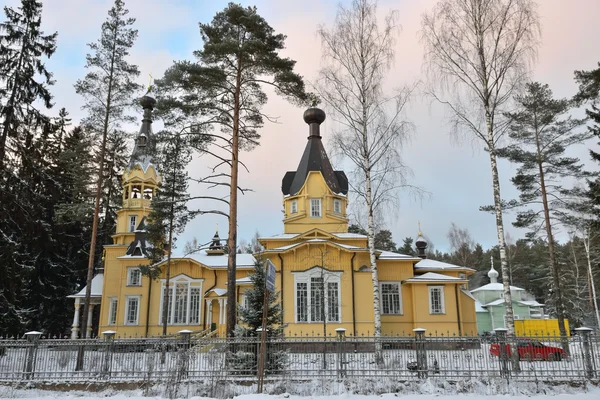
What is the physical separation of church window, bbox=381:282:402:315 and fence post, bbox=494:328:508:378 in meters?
10.4

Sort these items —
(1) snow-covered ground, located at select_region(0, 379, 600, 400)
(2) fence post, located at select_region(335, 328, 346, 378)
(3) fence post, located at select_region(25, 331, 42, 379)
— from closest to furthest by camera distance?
1. (1) snow-covered ground, located at select_region(0, 379, 600, 400)
2. (2) fence post, located at select_region(335, 328, 346, 378)
3. (3) fence post, located at select_region(25, 331, 42, 379)

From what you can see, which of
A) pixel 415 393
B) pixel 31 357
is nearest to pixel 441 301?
pixel 415 393

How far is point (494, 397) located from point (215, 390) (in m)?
5.80

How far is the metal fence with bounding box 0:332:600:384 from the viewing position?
9.20 m

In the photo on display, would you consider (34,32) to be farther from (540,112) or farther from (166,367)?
(540,112)

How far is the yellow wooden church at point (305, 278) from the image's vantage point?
59.6 ft

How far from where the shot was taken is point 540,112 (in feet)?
56.9

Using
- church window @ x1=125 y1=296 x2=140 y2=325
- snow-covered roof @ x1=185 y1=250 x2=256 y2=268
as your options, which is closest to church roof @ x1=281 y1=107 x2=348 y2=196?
snow-covered roof @ x1=185 y1=250 x2=256 y2=268

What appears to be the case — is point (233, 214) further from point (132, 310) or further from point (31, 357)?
point (132, 310)

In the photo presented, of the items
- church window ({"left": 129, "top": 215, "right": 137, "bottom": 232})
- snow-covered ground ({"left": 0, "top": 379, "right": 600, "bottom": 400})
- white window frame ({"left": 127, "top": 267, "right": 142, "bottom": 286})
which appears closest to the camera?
snow-covered ground ({"left": 0, "top": 379, "right": 600, "bottom": 400})

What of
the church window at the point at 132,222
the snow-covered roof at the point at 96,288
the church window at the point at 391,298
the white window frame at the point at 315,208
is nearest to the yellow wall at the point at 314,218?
the white window frame at the point at 315,208

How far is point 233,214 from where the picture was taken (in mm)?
12789

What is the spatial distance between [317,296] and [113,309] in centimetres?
1326

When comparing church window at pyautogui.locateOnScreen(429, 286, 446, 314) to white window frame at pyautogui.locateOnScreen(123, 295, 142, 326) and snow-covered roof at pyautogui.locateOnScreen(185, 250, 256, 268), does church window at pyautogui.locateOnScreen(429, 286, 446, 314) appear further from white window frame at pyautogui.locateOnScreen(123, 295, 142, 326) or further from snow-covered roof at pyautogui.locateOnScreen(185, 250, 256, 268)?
white window frame at pyautogui.locateOnScreen(123, 295, 142, 326)
